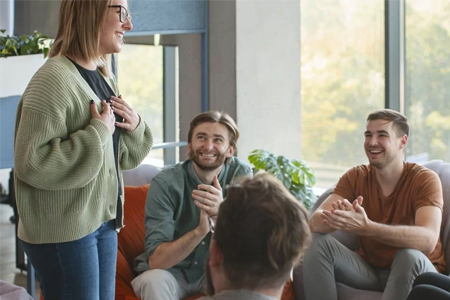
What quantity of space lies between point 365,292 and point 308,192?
44.6 inches

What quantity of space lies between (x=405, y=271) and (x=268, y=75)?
80.9 inches

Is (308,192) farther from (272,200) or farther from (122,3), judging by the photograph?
(272,200)

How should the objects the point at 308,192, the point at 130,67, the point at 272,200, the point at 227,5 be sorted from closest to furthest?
the point at 272,200 → the point at 308,192 → the point at 227,5 → the point at 130,67

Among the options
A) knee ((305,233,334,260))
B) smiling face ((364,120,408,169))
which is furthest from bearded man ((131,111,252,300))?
smiling face ((364,120,408,169))

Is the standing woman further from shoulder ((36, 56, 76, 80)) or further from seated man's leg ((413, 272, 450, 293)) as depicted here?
seated man's leg ((413, 272, 450, 293))

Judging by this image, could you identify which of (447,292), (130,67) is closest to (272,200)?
(447,292)

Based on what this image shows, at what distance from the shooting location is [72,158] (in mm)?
1927

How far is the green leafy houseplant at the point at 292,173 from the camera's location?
3.97m

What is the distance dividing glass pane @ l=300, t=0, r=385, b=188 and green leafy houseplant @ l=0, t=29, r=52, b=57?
2037 millimetres

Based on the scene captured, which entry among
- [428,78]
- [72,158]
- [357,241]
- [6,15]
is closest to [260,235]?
[72,158]

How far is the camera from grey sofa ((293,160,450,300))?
118 inches

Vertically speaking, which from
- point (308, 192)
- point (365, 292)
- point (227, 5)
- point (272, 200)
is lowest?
point (365, 292)

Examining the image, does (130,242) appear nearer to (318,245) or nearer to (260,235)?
(318,245)

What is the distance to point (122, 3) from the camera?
2102 millimetres
